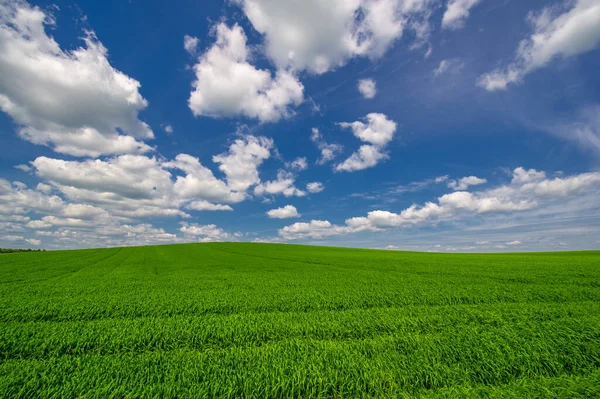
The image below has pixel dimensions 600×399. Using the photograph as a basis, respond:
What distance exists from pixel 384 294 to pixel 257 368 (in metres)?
9.16

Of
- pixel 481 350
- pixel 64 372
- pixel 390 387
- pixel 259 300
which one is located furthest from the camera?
pixel 259 300

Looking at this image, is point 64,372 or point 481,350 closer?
point 64,372

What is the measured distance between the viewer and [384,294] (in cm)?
1289

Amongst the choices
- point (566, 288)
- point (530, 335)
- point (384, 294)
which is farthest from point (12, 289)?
point (566, 288)

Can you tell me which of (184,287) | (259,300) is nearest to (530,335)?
(259,300)

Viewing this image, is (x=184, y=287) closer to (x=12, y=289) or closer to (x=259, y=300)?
(x=259, y=300)

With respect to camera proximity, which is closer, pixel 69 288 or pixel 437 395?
pixel 437 395

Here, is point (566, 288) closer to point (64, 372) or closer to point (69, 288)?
point (64, 372)

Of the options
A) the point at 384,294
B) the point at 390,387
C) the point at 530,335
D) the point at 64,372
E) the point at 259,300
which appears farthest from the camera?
the point at 384,294

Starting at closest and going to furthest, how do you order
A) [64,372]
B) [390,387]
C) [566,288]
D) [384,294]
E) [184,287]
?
[390,387] < [64,372] < [384,294] < [566,288] < [184,287]

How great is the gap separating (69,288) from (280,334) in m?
14.9

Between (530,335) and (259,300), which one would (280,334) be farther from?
(530,335)

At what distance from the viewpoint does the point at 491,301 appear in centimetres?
1196

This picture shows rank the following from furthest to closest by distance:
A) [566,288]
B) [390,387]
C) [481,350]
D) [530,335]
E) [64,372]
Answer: [566,288] → [530,335] → [481,350] → [64,372] → [390,387]
